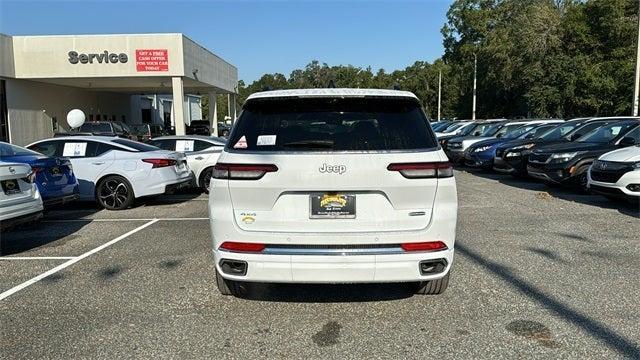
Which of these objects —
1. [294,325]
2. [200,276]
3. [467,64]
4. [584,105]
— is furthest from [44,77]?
[467,64]

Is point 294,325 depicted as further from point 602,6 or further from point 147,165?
point 602,6

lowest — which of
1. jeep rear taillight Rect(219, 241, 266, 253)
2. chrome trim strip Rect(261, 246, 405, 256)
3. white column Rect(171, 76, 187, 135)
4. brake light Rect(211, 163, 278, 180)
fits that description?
chrome trim strip Rect(261, 246, 405, 256)

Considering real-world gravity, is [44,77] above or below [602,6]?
below

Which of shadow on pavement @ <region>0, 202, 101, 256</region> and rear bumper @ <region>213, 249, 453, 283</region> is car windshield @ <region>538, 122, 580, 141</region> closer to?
shadow on pavement @ <region>0, 202, 101, 256</region>

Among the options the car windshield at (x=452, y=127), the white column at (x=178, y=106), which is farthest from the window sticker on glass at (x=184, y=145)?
the car windshield at (x=452, y=127)

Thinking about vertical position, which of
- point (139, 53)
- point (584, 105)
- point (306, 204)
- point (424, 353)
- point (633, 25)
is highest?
point (633, 25)

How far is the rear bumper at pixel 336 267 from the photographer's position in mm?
3926

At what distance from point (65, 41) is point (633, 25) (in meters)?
31.7

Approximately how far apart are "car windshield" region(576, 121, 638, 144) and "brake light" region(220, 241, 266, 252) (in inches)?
400

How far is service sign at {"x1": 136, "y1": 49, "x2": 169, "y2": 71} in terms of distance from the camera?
25.5 m

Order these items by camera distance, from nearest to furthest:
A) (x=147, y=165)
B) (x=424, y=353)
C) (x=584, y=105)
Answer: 1. (x=424, y=353)
2. (x=147, y=165)
3. (x=584, y=105)

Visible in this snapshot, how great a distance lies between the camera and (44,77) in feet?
83.8

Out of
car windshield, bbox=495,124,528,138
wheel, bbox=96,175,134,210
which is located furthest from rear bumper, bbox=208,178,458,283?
car windshield, bbox=495,124,528,138

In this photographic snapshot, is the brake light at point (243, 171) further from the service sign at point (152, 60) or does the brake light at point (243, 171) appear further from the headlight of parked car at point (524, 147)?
the service sign at point (152, 60)
